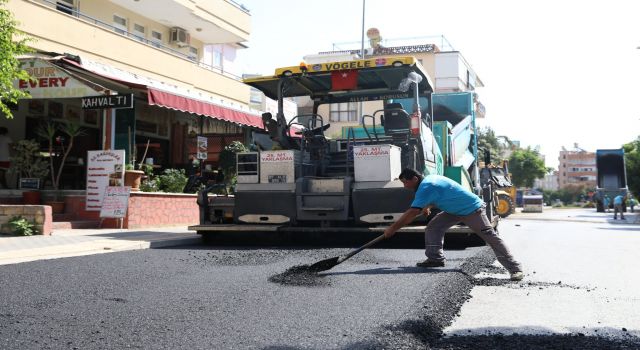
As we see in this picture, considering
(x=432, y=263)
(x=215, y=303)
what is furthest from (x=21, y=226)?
(x=432, y=263)

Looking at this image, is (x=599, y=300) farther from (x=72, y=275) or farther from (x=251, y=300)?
(x=72, y=275)

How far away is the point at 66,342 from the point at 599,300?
3979 mm

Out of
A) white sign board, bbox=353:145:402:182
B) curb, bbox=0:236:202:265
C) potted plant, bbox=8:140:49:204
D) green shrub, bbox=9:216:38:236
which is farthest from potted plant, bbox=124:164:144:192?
white sign board, bbox=353:145:402:182

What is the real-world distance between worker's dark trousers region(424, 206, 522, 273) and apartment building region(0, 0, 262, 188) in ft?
25.0

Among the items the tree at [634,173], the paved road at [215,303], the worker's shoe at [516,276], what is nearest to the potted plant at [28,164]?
the paved road at [215,303]

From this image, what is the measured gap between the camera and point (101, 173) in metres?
11.7

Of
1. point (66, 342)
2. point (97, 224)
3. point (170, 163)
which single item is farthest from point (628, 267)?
point (170, 163)

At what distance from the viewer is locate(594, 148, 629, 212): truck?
3309cm

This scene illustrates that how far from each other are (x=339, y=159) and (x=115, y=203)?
4.98 m

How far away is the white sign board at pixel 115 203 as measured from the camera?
11117 millimetres

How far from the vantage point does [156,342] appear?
327 centimetres

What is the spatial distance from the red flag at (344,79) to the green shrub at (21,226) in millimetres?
5418

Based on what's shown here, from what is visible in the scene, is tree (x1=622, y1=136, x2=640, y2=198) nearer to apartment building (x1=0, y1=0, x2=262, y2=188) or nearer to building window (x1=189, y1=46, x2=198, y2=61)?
apartment building (x1=0, y1=0, x2=262, y2=188)

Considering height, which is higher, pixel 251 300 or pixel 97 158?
pixel 97 158
